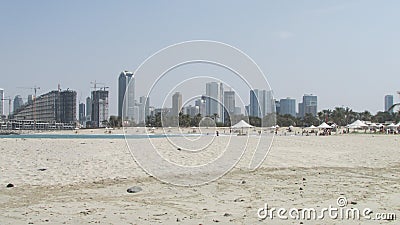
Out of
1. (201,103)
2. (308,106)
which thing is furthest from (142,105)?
(308,106)

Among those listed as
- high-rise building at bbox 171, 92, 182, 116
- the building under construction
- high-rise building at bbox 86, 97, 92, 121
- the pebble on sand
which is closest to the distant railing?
high-rise building at bbox 86, 97, 92, 121

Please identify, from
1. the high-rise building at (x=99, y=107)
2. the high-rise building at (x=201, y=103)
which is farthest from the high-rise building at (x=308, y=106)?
the high-rise building at (x=201, y=103)

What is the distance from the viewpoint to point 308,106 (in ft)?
565

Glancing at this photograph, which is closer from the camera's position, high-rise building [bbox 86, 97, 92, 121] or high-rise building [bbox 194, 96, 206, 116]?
high-rise building [bbox 194, 96, 206, 116]

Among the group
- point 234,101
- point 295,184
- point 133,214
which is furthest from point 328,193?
point 234,101

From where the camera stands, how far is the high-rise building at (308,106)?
161625mm

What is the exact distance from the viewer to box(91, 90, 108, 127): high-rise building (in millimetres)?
177750

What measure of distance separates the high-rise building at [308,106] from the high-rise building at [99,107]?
68.9m

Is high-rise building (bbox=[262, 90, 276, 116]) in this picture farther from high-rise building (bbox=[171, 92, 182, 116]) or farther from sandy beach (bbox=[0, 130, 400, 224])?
high-rise building (bbox=[171, 92, 182, 116])

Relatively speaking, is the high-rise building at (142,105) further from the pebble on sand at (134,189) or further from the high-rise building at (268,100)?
the high-rise building at (268,100)

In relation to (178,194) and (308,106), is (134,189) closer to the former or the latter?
(178,194)

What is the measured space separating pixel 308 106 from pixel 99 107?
252 ft

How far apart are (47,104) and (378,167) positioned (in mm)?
194213

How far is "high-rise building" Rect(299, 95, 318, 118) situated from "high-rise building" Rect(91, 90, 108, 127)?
68863 mm
